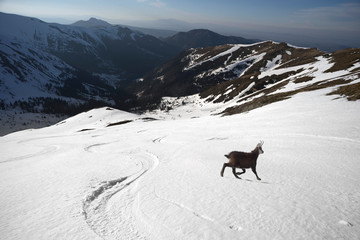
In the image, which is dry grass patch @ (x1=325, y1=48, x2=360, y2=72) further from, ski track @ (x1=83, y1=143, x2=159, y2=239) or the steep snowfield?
ski track @ (x1=83, y1=143, x2=159, y2=239)

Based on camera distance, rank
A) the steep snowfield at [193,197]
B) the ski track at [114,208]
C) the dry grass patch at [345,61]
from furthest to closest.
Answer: the dry grass patch at [345,61], the ski track at [114,208], the steep snowfield at [193,197]

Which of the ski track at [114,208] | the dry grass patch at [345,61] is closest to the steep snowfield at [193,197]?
the ski track at [114,208]

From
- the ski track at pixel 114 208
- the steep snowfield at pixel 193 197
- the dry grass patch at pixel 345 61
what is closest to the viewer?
the steep snowfield at pixel 193 197

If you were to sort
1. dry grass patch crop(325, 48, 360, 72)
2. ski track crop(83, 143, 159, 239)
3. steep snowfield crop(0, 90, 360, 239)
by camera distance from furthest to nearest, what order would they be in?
1. dry grass patch crop(325, 48, 360, 72)
2. ski track crop(83, 143, 159, 239)
3. steep snowfield crop(0, 90, 360, 239)

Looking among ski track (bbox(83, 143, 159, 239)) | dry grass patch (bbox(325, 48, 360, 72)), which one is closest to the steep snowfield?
ski track (bbox(83, 143, 159, 239))

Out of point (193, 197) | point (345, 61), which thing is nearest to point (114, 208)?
point (193, 197)

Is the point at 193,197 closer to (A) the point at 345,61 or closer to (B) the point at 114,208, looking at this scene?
(B) the point at 114,208

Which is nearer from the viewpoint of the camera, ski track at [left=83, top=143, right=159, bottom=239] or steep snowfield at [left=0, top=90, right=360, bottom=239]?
steep snowfield at [left=0, top=90, right=360, bottom=239]

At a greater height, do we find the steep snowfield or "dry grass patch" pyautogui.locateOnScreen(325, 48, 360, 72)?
"dry grass patch" pyautogui.locateOnScreen(325, 48, 360, 72)

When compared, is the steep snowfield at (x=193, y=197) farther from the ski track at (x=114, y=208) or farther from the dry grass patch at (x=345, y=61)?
the dry grass patch at (x=345, y=61)

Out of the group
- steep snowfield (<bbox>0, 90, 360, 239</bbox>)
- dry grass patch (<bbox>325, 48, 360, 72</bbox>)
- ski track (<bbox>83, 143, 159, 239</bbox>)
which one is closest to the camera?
steep snowfield (<bbox>0, 90, 360, 239</bbox>)

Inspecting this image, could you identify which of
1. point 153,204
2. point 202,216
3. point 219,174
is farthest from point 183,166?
point 202,216
